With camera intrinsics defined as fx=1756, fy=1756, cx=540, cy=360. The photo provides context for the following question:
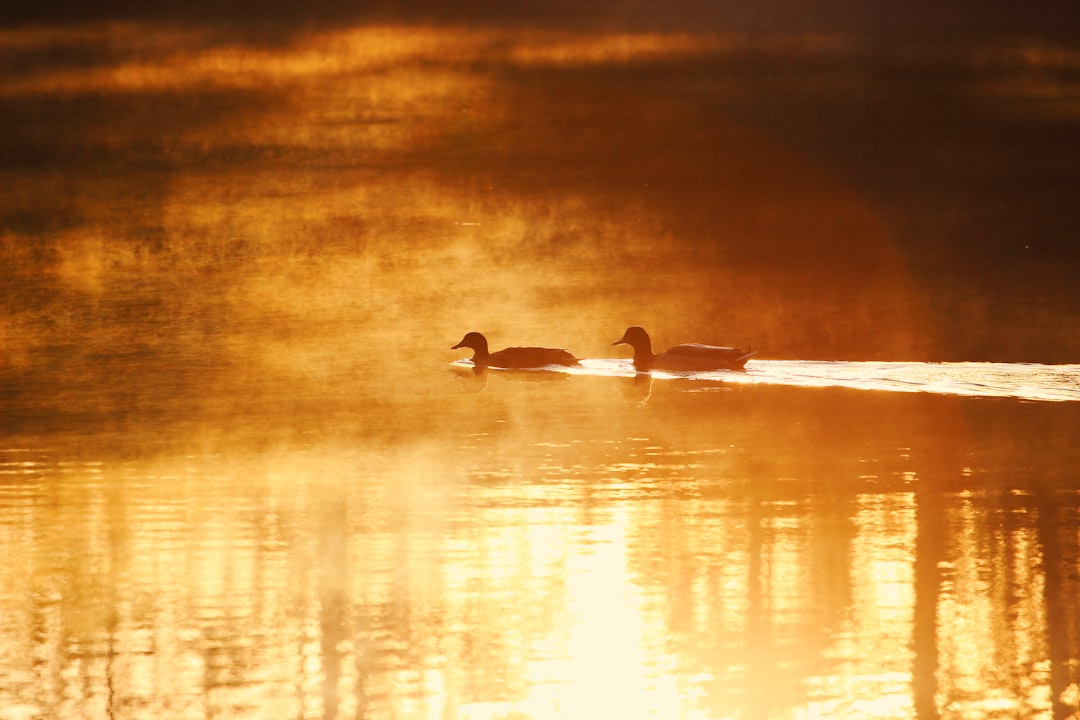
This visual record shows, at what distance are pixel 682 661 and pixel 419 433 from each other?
349 inches

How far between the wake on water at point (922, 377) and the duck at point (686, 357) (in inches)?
4.2

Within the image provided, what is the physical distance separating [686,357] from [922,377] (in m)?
3.68

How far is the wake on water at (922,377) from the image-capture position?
66.2ft

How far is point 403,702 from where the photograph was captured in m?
8.35

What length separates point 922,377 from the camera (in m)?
21.3

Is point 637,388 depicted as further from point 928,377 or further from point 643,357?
point 928,377

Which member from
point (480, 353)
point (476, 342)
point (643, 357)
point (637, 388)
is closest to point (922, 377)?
point (637, 388)

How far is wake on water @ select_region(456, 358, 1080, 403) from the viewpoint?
20.2 m

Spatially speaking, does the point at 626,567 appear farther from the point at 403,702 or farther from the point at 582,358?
the point at 582,358

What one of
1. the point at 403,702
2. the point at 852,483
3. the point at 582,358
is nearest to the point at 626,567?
the point at 403,702

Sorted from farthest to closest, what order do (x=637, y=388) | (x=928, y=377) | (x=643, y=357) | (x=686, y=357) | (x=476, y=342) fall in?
(x=476, y=342) < (x=643, y=357) < (x=686, y=357) < (x=637, y=388) < (x=928, y=377)

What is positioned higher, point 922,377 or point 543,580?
point 922,377

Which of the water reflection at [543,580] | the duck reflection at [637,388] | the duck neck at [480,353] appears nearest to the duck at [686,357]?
the duck reflection at [637,388]

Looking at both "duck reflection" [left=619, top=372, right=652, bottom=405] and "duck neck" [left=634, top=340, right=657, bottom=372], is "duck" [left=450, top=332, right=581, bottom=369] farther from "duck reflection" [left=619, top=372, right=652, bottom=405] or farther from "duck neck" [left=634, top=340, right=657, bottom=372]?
"duck reflection" [left=619, top=372, right=652, bottom=405]
